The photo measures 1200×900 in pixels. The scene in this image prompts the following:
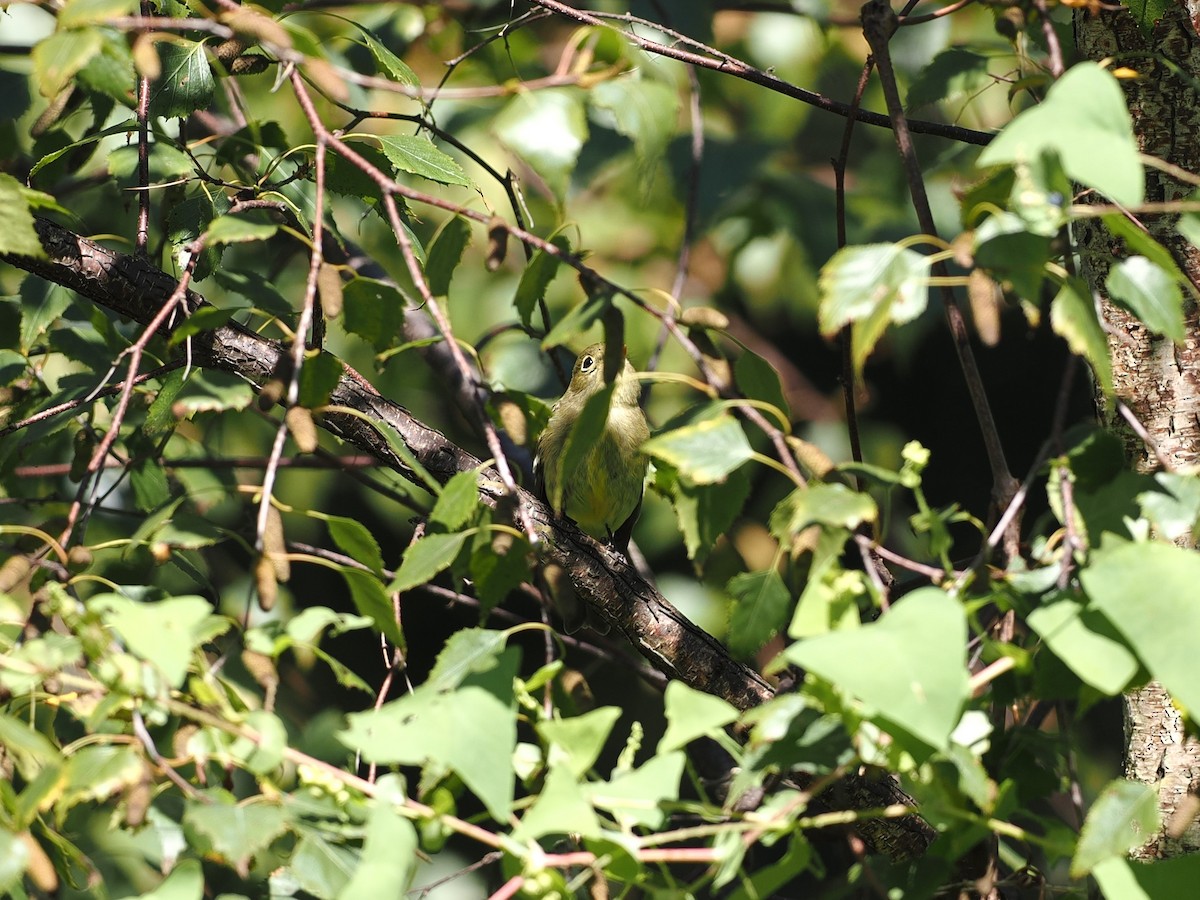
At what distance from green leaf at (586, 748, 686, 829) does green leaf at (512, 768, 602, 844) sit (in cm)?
2

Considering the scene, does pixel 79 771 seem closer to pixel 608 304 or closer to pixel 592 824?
pixel 592 824

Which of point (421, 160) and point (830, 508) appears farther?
point (421, 160)

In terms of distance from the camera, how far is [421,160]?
5.36 feet

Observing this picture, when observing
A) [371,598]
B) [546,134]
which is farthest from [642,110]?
[371,598]

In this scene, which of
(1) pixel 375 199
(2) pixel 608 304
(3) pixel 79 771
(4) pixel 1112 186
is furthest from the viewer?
(1) pixel 375 199

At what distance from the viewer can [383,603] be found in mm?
1166

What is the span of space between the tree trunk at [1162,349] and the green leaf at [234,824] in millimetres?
1194

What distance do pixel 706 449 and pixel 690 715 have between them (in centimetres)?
24

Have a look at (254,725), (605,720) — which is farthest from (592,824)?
(254,725)

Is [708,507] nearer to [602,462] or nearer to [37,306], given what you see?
[37,306]

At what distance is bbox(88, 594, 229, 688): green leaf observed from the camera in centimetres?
87

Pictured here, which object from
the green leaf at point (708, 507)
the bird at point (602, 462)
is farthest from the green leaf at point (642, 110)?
the bird at point (602, 462)

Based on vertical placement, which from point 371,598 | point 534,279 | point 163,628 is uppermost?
point 534,279

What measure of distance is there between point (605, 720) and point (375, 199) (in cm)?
99
